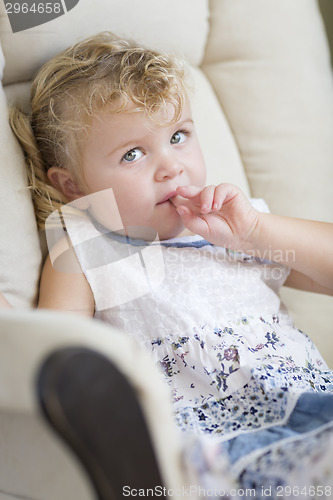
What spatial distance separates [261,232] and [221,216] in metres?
0.08

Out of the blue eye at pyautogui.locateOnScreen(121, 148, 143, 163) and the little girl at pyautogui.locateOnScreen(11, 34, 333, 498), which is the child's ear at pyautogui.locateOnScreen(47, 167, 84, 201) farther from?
the blue eye at pyautogui.locateOnScreen(121, 148, 143, 163)

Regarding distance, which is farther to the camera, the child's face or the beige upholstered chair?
the beige upholstered chair

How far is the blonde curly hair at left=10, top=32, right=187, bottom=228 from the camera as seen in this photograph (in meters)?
0.93

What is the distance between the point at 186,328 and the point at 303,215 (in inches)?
18.6

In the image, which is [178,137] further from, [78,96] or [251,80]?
[251,80]

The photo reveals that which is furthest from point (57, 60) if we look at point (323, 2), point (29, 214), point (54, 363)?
point (323, 2)

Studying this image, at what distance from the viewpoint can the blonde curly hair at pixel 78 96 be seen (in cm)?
93

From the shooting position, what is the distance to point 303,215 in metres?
1.25

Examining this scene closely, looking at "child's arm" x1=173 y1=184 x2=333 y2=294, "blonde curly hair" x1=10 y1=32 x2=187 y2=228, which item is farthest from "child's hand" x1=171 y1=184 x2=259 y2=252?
"blonde curly hair" x1=10 y1=32 x2=187 y2=228

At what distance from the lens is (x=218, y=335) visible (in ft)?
3.05

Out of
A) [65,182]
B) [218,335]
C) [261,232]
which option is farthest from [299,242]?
[65,182]

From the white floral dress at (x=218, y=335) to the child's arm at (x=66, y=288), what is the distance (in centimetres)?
2

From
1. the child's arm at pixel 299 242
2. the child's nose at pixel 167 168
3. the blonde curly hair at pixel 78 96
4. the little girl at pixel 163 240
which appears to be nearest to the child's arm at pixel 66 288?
the little girl at pixel 163 240

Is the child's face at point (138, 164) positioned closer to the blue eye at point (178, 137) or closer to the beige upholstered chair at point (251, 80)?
the blue eye at point (178, 137)
